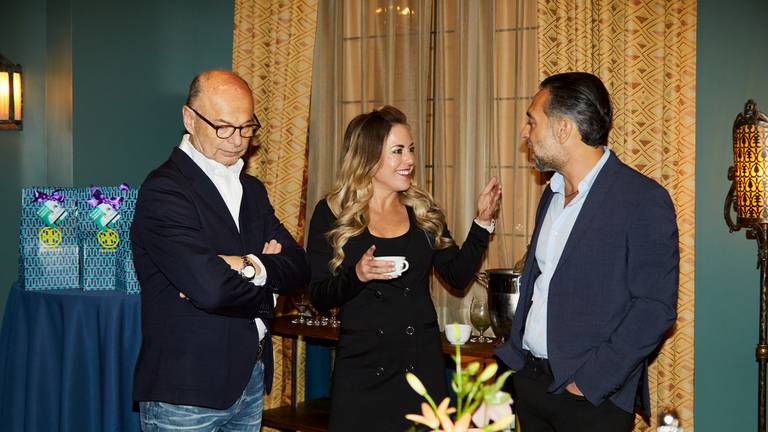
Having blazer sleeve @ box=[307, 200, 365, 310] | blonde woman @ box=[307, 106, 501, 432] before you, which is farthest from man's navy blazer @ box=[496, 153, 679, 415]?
blazer sleeve @ box=[307, 200, 365, 310]

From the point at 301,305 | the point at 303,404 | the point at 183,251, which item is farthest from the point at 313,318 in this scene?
the point at 183,251

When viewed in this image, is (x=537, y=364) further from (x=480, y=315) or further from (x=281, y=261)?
(x=480, y=315)

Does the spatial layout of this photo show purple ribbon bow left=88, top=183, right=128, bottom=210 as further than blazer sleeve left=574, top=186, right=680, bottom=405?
Yes

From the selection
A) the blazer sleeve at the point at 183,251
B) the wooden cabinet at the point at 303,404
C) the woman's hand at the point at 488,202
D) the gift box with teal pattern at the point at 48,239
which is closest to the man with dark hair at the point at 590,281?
the woman's hand at the point at 488,202

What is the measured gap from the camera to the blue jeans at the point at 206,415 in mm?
2371

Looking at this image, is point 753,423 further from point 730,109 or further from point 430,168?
point 430,168

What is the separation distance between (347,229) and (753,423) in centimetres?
204

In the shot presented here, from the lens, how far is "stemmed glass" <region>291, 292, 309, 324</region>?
4.27 metres

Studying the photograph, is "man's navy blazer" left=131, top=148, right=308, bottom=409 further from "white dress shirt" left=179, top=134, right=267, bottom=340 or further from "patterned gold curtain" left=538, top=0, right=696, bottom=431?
"patterned gold curtain" left=538, top=0, right=696, bottom=431

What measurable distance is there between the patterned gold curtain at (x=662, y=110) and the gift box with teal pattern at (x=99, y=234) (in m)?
2.25

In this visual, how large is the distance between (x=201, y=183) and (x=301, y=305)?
201 cm

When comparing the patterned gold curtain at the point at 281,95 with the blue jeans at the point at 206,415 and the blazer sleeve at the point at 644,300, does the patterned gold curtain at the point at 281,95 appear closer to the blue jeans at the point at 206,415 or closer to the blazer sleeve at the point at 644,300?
the blue jeans at the point at 206,415

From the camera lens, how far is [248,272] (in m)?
2.47

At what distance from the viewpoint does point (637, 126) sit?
3.52 meters
